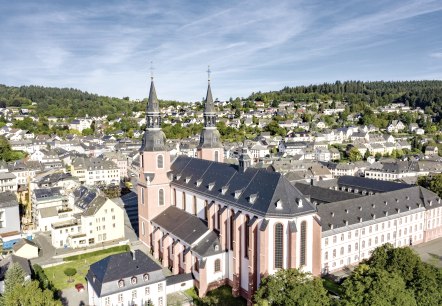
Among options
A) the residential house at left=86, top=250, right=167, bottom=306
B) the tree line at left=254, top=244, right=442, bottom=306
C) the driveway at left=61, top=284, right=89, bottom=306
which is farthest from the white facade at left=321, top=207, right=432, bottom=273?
the driveway at left=61, top=284, right=89, bottom=306

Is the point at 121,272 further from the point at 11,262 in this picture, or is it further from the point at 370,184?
the point at 370,184

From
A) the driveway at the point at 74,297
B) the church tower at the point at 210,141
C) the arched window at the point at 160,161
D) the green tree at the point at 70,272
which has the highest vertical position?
the church tower at the point at 210,141

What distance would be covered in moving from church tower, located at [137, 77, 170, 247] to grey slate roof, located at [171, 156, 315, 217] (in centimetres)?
229

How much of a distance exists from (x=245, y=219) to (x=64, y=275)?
82.3 feet

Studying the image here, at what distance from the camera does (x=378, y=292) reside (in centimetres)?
2908

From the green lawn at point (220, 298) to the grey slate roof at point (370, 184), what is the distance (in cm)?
3907

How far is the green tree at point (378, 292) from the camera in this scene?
93.9ft

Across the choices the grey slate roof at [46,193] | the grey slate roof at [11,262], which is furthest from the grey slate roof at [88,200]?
the grey slate roof at [11,262]

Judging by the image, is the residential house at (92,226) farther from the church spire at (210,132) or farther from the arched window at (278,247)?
the arched window at (278,247)

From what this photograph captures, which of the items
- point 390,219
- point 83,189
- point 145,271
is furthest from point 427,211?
point 83,189

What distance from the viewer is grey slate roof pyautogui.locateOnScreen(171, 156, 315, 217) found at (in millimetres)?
37438

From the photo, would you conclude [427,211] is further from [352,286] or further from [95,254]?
[95,254]

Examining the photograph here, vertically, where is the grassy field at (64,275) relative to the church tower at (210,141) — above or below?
below

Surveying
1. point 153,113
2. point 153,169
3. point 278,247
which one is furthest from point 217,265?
point 153,113
